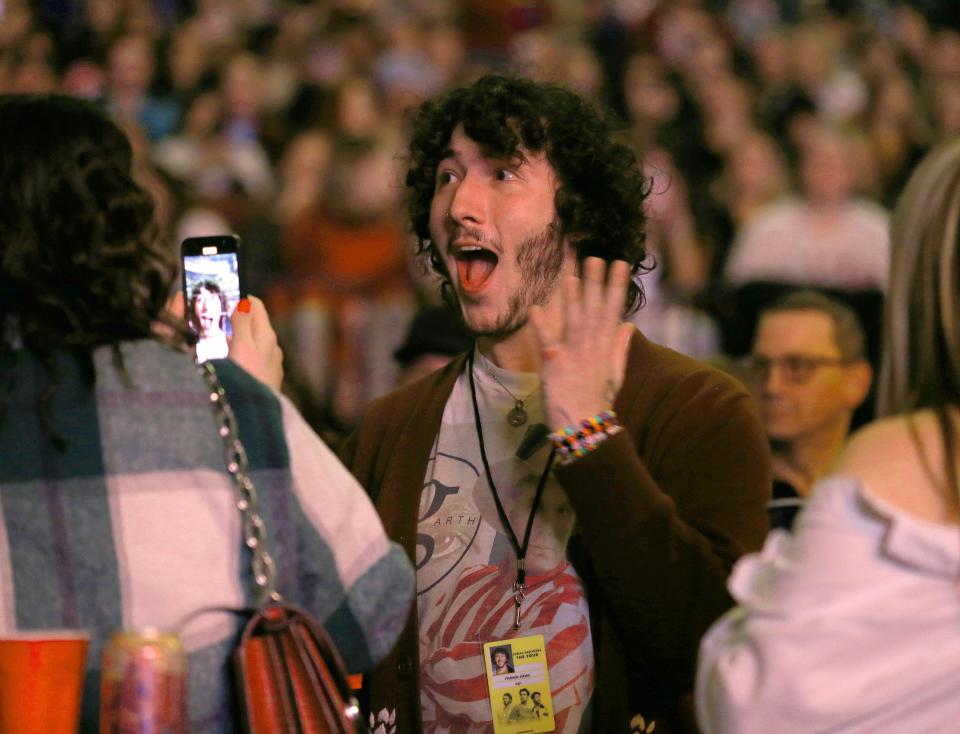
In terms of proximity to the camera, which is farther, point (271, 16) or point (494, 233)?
point (271, 16)

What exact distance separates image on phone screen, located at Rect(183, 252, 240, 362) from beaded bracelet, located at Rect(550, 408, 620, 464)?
23.8 inches

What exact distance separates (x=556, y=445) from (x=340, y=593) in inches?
19.5

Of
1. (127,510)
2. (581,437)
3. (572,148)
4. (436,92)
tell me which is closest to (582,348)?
(581,437)

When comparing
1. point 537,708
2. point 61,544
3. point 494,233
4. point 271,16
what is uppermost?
point 271,16

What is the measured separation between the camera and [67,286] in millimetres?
1960

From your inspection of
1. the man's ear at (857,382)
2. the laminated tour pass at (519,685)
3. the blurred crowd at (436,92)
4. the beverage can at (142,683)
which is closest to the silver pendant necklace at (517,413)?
the laminated tour pass at (519,685)

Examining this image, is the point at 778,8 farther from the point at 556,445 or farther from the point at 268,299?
the point at 556,445

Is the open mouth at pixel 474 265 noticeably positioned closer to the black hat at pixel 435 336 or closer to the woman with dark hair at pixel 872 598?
the woman with dark hair at pixel 872 598

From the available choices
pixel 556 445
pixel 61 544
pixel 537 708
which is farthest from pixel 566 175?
pixel 61 544

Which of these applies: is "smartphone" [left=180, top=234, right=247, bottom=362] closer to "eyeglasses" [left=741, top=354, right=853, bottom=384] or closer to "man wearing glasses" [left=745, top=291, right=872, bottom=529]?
"man wearing glasses" [left=745, top=291, right=872, bottom=529]

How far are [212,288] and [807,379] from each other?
93.7 inches

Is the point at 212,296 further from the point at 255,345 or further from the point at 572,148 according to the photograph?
the point at 572,148

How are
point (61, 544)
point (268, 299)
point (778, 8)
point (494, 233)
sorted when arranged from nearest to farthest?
Answer: point (61, 544)
point (494, 233)
point (268, 299)
point (778, 8)

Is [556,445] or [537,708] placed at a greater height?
[556,445]
